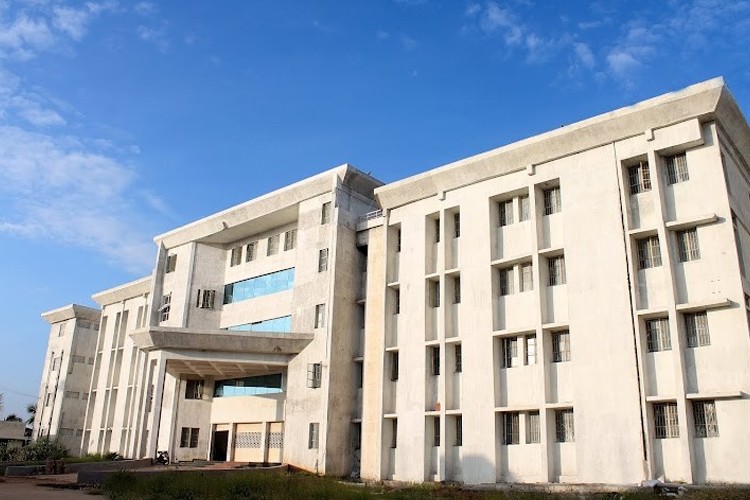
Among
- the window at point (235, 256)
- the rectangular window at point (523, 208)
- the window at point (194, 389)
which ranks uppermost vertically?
the window at point (235, 256)

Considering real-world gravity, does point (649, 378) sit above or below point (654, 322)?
below

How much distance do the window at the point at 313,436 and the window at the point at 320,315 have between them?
13.6ft

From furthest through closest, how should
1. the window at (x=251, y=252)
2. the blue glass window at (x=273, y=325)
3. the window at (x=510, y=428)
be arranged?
1. the window at (x=251, y=252)
2. the blue glass window at (x=273, y=325)
3. the window at (x=510, y=428)

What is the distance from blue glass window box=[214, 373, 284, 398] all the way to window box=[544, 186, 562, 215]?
14646mm

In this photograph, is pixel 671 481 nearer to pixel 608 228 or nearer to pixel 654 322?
pixel 654 322

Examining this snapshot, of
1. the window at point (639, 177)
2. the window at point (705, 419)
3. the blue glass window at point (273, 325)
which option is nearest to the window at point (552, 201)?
the window at point (639, 177)

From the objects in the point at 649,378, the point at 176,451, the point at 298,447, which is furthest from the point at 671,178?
the point at 176,451

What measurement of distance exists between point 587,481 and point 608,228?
25.5 ft

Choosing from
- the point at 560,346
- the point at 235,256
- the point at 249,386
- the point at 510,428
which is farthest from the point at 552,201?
the point at 235,256

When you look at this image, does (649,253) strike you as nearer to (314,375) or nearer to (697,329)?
(697,329)

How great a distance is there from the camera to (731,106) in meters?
20.1

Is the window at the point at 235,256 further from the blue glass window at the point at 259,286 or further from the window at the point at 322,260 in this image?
the window at the point at 322,260

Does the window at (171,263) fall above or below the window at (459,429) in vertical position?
above

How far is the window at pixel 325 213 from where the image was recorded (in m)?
29.8
